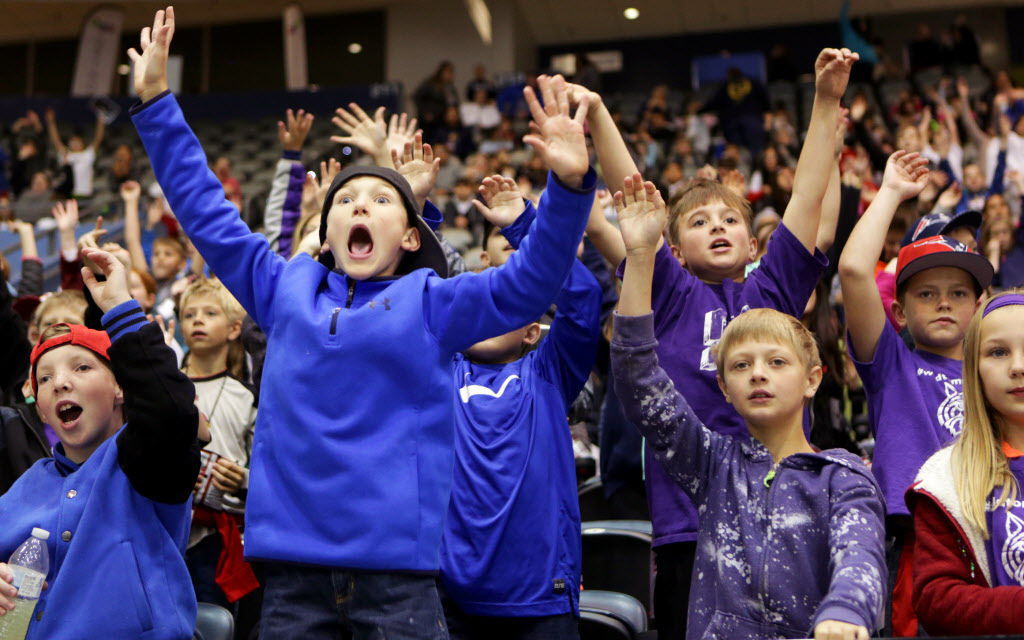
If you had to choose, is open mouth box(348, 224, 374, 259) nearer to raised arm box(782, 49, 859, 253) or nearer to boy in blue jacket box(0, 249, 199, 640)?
boy in blue jacket box(0, 249, 199, 640)

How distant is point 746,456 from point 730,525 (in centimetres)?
16

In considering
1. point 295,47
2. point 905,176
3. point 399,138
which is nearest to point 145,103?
point 399,138

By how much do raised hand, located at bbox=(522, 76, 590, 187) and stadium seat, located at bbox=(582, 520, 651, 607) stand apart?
155 cm

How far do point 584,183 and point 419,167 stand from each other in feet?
3.36

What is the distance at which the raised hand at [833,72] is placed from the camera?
2.71 metres

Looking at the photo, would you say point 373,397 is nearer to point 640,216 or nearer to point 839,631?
point 640,216

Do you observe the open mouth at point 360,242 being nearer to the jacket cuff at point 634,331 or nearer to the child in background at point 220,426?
the jacket cuff at point 634,331

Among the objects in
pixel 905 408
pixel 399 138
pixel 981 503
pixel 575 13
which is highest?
pixel 575 13

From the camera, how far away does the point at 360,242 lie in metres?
2.30

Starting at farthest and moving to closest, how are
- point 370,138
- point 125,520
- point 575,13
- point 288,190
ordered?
1. point 575,13
2. point 288,190
3. point 370,138
4. point 125,520

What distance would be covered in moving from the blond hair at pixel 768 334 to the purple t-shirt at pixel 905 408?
0.34 metres

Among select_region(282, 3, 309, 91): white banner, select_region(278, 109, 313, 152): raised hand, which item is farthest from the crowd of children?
select_region(282, 3, 309, 91): white banner

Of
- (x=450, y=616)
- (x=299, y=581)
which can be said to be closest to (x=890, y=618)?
(x=450, y=616)

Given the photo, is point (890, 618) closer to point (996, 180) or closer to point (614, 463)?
point (614, 463)
